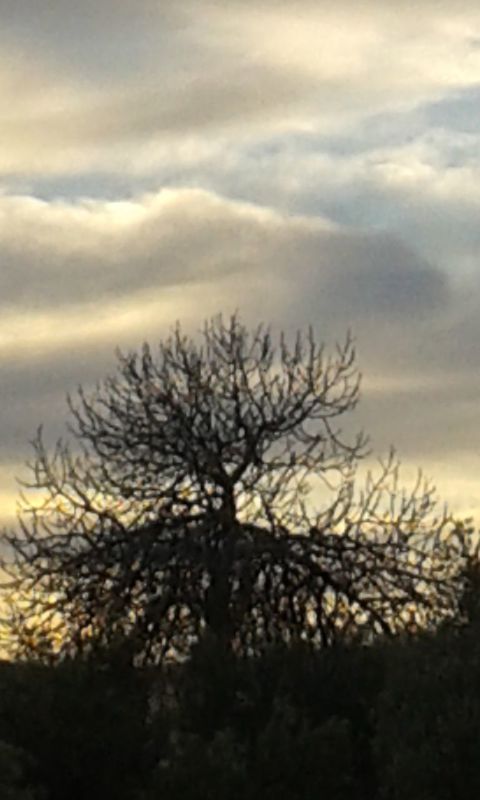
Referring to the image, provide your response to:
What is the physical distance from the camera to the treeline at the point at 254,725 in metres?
26.4

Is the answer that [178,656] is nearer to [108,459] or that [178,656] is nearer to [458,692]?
[108,459]

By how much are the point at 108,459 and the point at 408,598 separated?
636cm

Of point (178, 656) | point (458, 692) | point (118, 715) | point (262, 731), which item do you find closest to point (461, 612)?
point (458, 692)

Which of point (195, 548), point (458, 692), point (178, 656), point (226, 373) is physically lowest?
point (458, 692)

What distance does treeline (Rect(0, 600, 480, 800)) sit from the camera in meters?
26.4

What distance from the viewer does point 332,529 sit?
40000 mm

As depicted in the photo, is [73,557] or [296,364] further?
[296,364]

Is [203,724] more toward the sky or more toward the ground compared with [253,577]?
more toward the ground

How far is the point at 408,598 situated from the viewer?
3884 cm

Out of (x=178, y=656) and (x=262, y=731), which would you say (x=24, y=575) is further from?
(x=262, y=731)

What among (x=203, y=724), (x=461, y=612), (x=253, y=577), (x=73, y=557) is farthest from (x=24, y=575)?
(x=461, y=612)

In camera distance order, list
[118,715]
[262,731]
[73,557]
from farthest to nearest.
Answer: [73,557]
[118,715]
[262,731]

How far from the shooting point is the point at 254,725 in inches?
1183

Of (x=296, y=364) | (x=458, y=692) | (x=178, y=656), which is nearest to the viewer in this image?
(x=458, y=692)
